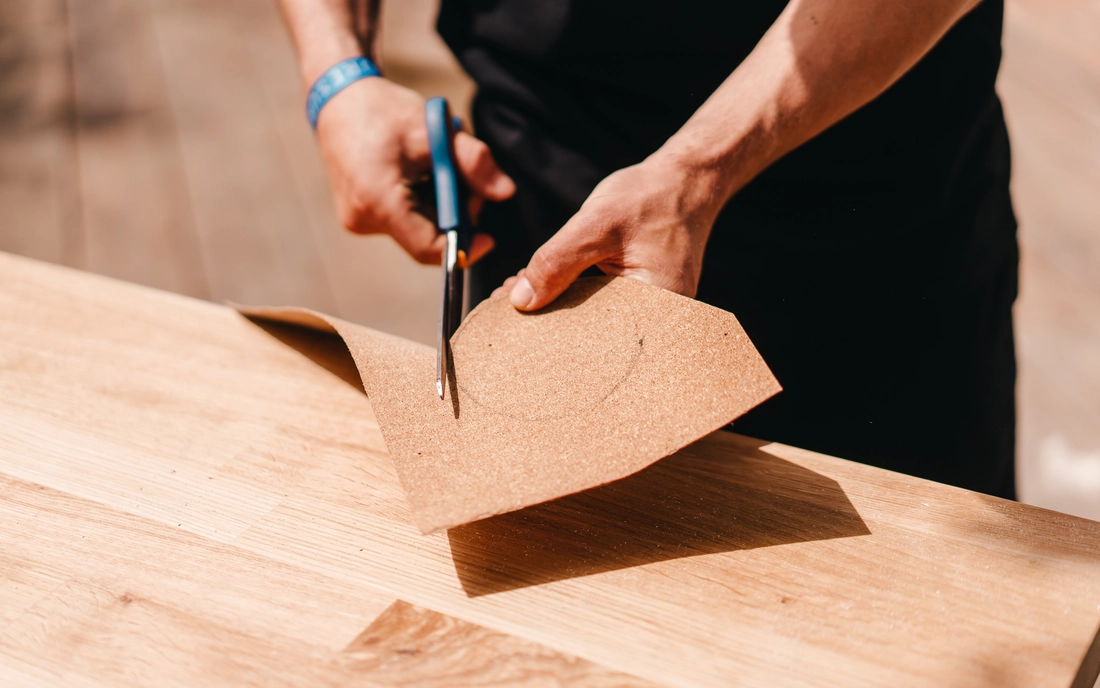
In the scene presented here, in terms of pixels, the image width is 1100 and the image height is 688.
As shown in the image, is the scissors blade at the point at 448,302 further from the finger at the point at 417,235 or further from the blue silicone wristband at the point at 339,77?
the blue silicone wristband at the point at 339,77

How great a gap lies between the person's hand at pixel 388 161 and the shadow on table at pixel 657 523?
0.42 meters

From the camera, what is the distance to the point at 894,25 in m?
0.63

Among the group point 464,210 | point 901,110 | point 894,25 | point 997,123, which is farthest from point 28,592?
point 997,123

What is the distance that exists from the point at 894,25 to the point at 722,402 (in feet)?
1.11

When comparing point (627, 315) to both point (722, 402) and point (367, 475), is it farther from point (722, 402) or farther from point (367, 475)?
point (367, 475)

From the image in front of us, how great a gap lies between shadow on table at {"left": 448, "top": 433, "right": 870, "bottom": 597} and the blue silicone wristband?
1.84ft

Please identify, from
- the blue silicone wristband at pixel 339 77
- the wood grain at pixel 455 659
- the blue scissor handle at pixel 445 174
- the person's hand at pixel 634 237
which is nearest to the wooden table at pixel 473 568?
the wood grain at pixel 455 659

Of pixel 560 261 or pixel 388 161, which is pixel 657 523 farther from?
pixel 388 161

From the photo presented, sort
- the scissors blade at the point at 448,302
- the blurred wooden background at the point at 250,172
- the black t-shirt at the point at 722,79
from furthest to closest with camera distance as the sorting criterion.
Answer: the blurred wooden background at the point at 250,172, the black t-shirt at the point at 722,79, the scissors blade at the point at 448,302

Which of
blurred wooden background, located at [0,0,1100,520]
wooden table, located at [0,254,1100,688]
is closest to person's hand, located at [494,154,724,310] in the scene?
wooden table, located at [0,254,1100,688]

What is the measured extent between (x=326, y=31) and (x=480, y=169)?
0.81ft

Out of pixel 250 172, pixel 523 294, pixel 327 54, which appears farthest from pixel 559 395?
pixel 250 172

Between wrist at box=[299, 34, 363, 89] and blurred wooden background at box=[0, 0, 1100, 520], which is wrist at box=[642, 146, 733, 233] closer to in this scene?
wrist at box=[299, 34, 363, 89]

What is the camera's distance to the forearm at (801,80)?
2.07 ft
